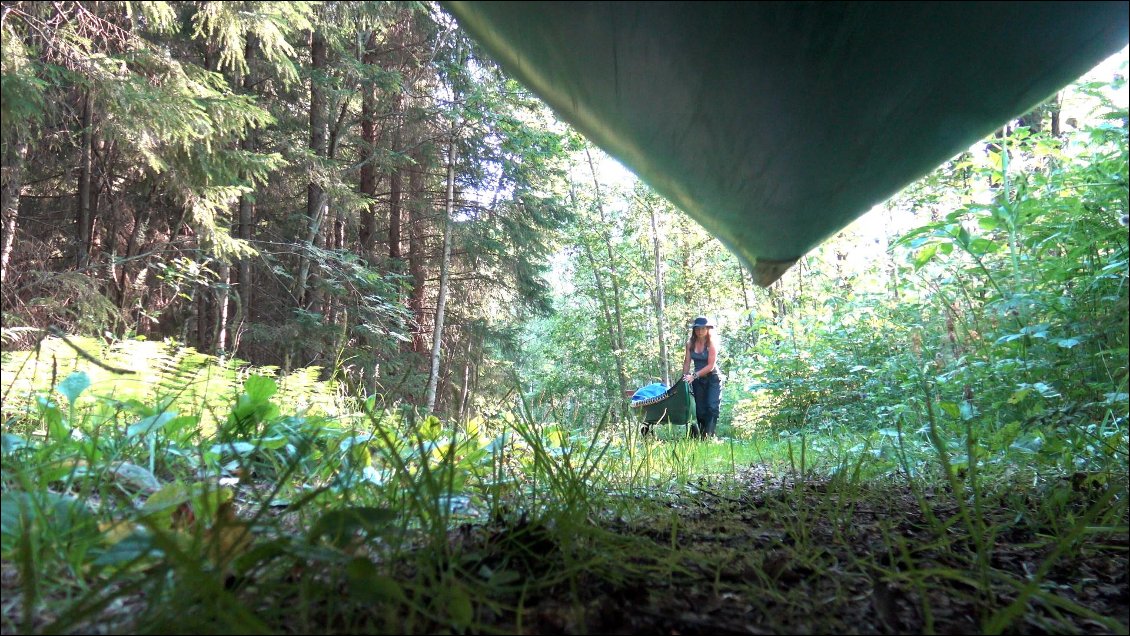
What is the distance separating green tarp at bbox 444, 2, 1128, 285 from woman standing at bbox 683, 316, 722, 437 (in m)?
5.16

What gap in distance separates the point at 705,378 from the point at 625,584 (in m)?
6.12

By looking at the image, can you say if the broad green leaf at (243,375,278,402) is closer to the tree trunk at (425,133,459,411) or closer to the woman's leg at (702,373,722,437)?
the woman's leg at (702,373,722,437)

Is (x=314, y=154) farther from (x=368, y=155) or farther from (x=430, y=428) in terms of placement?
(x=430, y=428)

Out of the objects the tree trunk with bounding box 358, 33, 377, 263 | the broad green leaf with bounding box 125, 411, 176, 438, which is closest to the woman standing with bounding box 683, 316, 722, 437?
the tree trunk with bounding box 358, 33, 377, 263

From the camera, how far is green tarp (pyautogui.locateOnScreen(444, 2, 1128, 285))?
0.89m

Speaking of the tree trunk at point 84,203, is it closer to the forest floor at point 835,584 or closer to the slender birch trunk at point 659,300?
the forest floor at point 835,584

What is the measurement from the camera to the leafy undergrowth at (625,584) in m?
0.66

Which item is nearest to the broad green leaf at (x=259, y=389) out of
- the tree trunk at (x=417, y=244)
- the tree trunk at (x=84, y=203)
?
the tree trunk at (x=84, y=203)

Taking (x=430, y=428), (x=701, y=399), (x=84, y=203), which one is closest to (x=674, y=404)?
(x=701, y=399)

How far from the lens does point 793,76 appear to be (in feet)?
3.31

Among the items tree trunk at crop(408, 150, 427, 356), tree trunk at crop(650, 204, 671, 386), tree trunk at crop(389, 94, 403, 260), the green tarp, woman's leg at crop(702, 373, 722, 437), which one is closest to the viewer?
the green tarp

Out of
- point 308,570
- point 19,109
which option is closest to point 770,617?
point 308,570

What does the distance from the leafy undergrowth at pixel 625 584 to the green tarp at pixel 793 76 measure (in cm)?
67

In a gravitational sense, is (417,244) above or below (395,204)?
below
